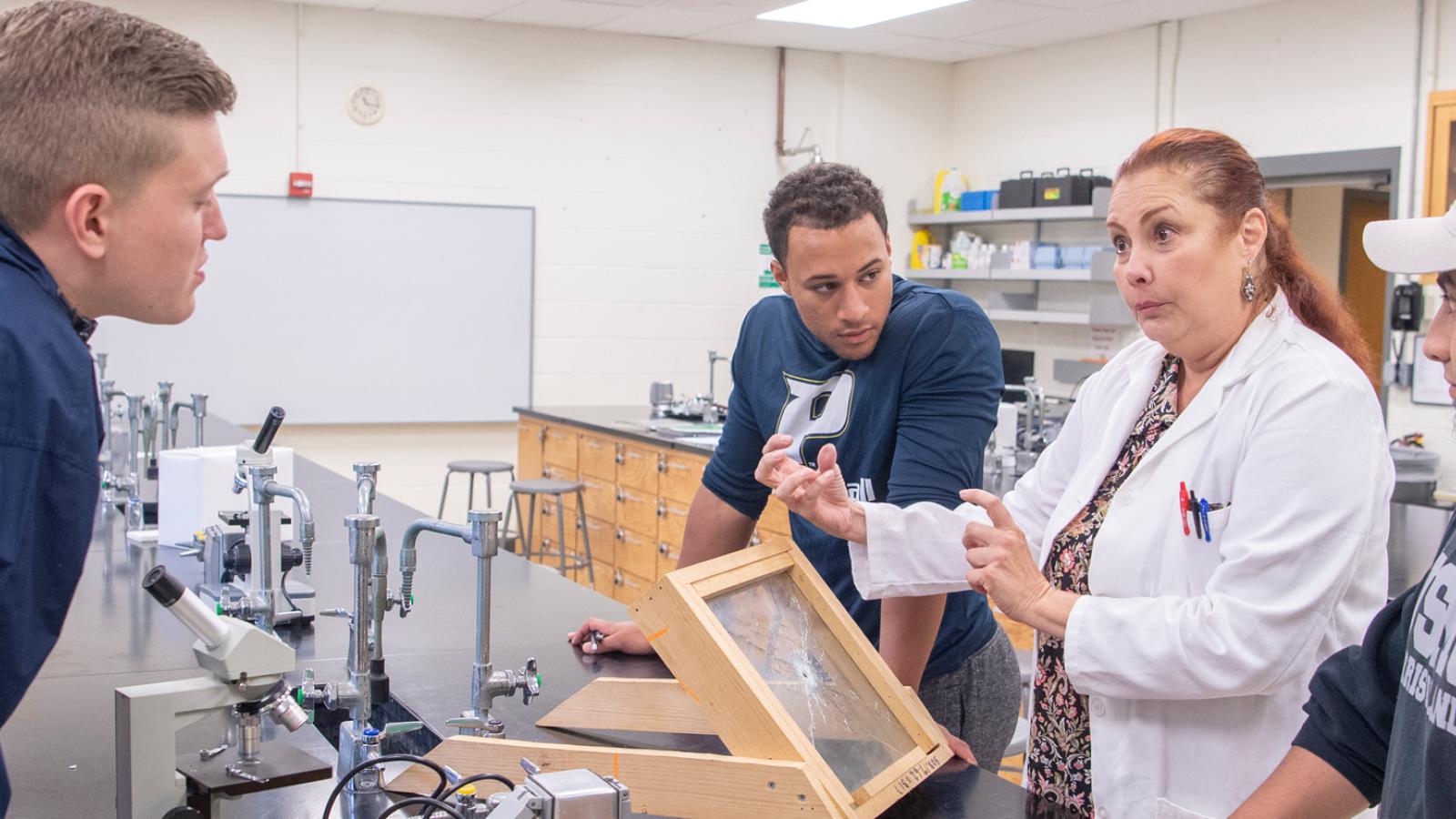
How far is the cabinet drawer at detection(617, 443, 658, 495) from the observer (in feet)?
18.5

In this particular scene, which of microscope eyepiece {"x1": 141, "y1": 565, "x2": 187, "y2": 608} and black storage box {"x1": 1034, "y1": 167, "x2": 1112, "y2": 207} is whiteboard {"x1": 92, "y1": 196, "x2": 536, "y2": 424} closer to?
black storage box {"x1": 1034, "y1": 167, "x2": 1112, "y2": 207}

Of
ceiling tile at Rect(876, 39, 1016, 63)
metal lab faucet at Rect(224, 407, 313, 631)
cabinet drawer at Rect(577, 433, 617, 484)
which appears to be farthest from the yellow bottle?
metal lab faucet at Rect(224, 407, 313, 631)

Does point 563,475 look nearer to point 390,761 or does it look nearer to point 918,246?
point 918,246

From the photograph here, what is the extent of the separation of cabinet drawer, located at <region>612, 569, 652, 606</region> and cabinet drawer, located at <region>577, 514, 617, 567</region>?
0.11m

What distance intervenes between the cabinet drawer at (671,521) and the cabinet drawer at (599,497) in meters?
0.46

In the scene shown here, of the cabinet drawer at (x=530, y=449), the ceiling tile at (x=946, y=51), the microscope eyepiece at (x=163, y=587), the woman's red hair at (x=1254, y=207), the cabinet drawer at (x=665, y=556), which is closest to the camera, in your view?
the microscope eyepiece at (x=163, y=587)

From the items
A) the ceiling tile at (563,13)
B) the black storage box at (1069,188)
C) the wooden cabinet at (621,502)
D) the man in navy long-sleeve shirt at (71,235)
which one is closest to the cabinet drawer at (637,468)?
the wooden cabinet at (621,502)

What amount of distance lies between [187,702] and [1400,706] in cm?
120

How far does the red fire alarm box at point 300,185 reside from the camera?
672 cm

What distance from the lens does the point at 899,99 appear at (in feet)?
27.1

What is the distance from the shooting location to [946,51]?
26.1ft

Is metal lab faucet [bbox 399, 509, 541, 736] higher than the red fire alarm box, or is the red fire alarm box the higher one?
the red fire alarm box

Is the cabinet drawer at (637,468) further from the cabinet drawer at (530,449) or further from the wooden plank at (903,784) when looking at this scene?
the wooden plank at (903,784)

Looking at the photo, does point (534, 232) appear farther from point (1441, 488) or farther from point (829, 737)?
point (829, 737)
